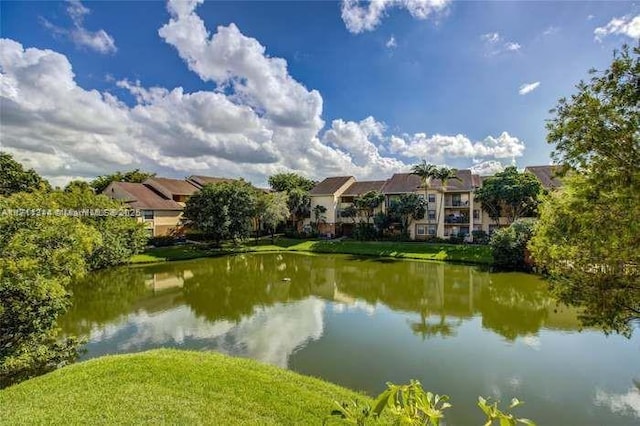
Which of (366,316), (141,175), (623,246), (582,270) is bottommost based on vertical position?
(366,316)

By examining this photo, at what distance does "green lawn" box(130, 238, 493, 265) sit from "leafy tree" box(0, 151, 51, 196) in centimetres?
1739

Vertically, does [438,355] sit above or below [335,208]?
below

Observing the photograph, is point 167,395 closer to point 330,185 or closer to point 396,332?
point 396,332

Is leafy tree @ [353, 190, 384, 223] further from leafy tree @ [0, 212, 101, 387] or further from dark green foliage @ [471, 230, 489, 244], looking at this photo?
leafy tree @ [0, 212, 101, 387]

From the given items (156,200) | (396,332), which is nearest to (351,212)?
(156,200)

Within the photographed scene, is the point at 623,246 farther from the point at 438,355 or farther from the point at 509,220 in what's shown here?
the point at 509,220

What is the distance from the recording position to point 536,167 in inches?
1795

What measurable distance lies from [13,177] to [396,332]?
4811 cm

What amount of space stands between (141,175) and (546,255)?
64.3m

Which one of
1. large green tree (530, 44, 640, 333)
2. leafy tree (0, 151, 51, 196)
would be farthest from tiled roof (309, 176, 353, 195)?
large green tree (530, 44, 640, 333)

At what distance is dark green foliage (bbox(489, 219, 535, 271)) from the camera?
29.4 metres

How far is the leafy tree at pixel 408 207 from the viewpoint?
1690 inches

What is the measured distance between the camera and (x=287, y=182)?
62125mm

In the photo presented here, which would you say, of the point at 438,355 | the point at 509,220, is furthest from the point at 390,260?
the point at 438,355
